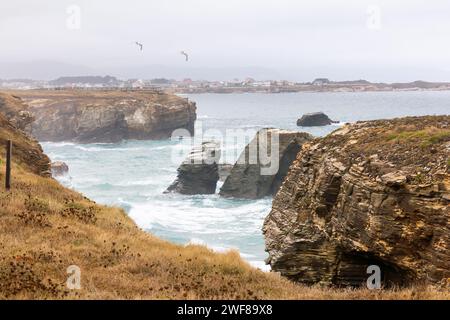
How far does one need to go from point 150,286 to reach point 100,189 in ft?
187

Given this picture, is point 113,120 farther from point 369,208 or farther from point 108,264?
point 108,264

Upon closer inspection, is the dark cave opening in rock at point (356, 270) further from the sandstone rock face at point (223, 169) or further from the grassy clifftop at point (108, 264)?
the sandstone rock face at point (223, 169)

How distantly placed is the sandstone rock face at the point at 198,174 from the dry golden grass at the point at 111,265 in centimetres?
4221

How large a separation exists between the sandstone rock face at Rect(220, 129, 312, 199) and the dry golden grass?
3544 centimetres

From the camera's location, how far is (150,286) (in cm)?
1096

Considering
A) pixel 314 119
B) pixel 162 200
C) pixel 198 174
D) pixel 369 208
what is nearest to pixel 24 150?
pixel 369 208

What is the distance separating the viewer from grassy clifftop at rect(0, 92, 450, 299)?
10.2 metres

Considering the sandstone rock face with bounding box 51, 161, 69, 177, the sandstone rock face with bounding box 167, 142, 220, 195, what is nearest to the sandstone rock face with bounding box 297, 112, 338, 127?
the sandstone rock face with bounding box 167, 142, 220, 195

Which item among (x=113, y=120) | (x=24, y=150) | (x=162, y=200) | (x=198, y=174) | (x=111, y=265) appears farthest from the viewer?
(x=113, y=120)

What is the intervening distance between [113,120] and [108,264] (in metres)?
117

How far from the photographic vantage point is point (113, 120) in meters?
126

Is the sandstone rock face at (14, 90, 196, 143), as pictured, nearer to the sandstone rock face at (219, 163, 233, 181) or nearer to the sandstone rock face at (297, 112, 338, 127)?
the sandstone rock face at (297, 112, 338, 127)

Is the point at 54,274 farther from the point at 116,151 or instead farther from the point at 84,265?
the point at 116,151

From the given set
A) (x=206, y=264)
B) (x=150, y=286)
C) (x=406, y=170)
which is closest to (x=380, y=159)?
(x=406, y=170)
